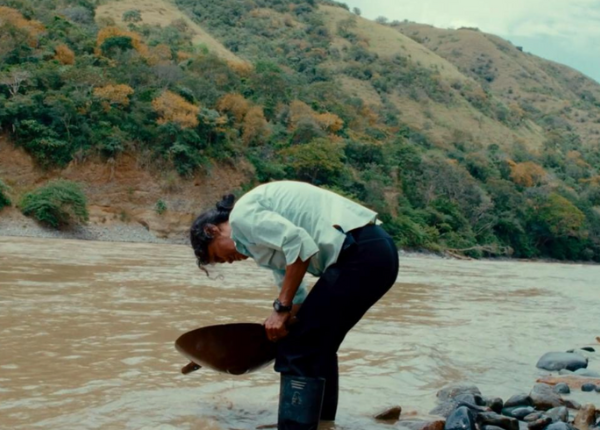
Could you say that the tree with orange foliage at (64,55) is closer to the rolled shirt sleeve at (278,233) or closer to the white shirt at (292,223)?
the white shirt at (292,223)

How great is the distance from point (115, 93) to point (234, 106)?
24.7ft

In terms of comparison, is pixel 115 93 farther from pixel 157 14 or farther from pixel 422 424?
pixel 157 14

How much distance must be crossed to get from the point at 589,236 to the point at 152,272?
45171 millimetres

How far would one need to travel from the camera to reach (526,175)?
5500 cm

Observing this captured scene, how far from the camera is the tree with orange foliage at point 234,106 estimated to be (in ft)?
125

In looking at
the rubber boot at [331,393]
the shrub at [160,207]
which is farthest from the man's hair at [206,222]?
the shrub at [160,207]

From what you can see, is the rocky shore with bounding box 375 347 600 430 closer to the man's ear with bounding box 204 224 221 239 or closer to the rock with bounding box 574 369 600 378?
the rock with bounding box 574 369 600 378

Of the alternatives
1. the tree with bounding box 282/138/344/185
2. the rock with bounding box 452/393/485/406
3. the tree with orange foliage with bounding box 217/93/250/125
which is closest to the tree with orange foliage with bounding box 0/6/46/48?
the tree with orange foliage with bounding box 217/93/250/125

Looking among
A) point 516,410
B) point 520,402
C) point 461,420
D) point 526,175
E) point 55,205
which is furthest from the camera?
point 526,175

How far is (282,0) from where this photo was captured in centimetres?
9112

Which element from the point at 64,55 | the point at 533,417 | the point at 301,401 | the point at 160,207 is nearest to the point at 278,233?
the point at 301,401

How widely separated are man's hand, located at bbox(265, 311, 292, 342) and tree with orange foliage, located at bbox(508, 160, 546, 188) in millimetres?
54897

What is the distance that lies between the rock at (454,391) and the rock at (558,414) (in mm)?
515

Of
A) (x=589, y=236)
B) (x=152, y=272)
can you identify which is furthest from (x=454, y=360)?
(x=589, y=236)
